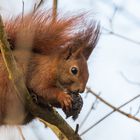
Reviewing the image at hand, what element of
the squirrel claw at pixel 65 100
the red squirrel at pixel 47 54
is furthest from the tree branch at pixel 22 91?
the red squirrel at pixel 47 54

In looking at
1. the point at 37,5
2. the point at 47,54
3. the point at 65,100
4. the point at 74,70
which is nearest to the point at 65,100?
the point at 65,100

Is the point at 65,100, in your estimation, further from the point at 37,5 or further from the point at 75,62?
the point at 37,5

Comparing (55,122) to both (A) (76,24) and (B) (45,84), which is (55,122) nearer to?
(B) (45,84)

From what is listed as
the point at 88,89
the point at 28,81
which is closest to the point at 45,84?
the point at 28,81

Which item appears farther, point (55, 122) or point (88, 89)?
point (88, 89)

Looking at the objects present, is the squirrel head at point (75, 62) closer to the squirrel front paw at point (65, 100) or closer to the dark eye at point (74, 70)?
the dark eye at point (74, 70)

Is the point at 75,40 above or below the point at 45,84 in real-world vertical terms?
above
